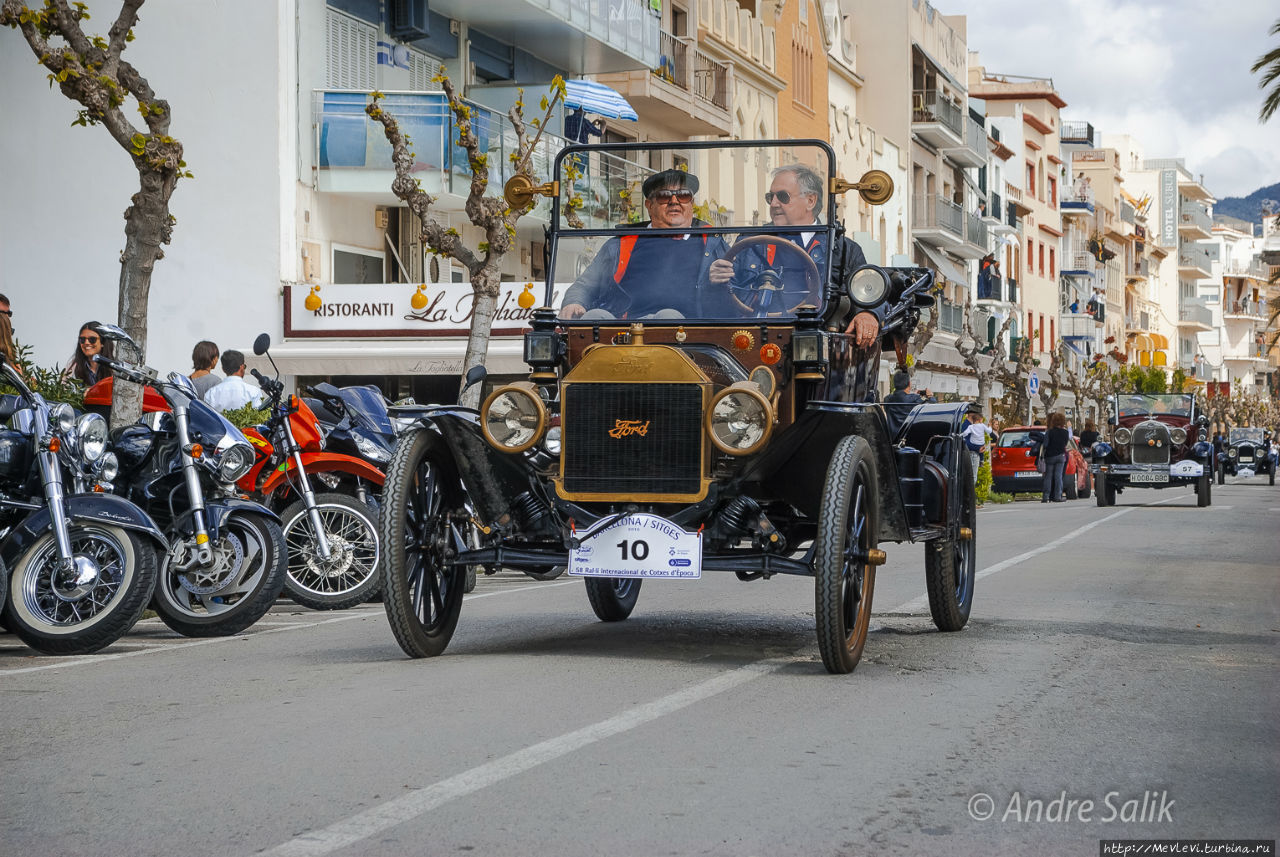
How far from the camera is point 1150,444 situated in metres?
34.7

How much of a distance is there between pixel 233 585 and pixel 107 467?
950mm

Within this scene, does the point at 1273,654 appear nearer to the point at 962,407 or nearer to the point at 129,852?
the point at 962,407

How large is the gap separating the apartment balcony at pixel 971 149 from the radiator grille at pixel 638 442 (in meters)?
61.2

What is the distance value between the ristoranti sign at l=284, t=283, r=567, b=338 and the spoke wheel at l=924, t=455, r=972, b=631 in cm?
1985

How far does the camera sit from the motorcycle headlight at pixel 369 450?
12.7m

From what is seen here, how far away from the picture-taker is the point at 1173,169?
128000mm

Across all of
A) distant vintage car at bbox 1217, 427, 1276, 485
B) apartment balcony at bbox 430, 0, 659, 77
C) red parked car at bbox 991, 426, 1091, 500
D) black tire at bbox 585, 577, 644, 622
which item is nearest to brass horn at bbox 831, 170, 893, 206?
black tire at bbox 585, 577, 644, 622

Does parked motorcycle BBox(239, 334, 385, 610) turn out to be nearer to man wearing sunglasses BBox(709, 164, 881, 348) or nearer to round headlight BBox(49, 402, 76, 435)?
round headlight BBox(49, 402, 76, 435)

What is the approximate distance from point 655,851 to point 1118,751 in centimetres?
225

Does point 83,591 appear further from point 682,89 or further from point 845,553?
point 682,89

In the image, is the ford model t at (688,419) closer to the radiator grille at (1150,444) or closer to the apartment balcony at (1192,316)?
the radiator grille at (1150,444)

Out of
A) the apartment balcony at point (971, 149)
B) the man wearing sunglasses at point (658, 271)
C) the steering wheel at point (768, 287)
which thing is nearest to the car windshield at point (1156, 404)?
the apartment balcony at point (971, 149)

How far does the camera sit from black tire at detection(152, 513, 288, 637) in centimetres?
1006

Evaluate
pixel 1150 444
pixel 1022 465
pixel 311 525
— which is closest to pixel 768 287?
pixel 311 525
